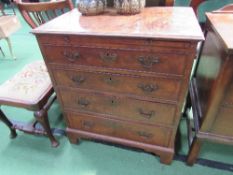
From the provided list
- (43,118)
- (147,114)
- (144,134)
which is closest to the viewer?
(147,114)

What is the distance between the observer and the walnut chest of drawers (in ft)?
2.57

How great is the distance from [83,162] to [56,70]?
2.40 feet

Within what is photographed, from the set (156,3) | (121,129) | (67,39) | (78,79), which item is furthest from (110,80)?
(156,3)

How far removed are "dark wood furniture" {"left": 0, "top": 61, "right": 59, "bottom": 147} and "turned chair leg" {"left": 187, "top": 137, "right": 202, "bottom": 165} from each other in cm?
99

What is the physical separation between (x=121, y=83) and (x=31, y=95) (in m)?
0.69

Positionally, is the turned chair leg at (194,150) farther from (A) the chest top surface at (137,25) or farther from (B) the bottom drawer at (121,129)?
(A) the chest top surface at (137,25)

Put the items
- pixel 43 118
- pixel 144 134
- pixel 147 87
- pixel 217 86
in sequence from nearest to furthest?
pixel 217 86 → pixel 147 87 → pixel 144 134 → pixel 43 118

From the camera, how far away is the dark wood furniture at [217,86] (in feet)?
2.50

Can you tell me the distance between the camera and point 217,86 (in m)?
0.80

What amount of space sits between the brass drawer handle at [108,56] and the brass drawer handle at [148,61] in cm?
12

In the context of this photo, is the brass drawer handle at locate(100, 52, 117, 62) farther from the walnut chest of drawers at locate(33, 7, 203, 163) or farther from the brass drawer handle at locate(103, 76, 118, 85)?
the brass drawer handle at locate(103, 76, 118, 85)

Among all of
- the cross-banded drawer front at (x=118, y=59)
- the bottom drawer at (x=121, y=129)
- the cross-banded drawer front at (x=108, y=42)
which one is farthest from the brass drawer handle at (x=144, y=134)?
the cross-banded drawer front at (x=108, y=42)

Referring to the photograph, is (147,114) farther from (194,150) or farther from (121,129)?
(194,150)

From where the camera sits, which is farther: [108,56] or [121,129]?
[121,129]
